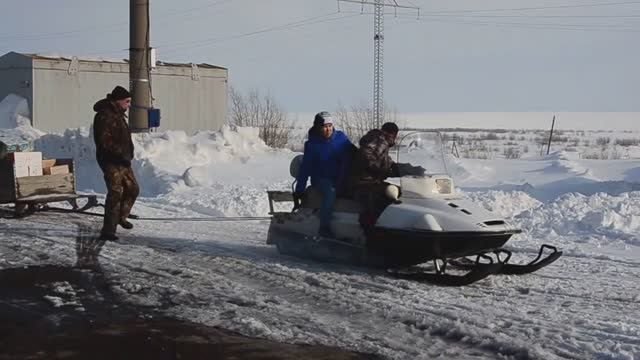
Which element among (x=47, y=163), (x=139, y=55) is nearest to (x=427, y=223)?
(x=47, y=163)

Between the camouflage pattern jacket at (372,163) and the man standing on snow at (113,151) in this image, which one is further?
the man standing on snow at (113,151)

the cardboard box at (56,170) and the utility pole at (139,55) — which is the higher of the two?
the utility pole at (139,55)

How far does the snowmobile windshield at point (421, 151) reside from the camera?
9.70 metres

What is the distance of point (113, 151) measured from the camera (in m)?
11.3

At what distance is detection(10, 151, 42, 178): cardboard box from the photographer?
13523 mm

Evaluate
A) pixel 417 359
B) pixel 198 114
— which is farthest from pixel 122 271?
pixel 198 114

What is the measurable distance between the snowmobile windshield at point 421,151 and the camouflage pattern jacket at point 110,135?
364 cm

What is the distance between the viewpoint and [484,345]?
6406mm

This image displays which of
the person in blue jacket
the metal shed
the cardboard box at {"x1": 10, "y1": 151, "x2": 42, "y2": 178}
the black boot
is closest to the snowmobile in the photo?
the person in blue jacket

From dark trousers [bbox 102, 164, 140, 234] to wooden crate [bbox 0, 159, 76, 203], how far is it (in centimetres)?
260

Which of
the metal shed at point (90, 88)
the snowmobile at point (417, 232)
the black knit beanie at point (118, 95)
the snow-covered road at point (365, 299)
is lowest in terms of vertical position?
the snow-covered road at point (365, 299)

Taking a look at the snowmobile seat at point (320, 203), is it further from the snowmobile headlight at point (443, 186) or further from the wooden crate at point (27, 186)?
the wooden crate at point (27, 186)

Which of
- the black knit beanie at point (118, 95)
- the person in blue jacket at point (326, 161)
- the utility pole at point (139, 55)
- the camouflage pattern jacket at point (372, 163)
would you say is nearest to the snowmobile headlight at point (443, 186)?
the camouflage pattern jacket at point (372, 163)

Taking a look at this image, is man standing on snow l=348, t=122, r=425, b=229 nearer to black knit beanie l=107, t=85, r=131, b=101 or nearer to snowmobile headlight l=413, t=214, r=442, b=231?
snowmobile headlight l=413, t=214, r=442, b=231
